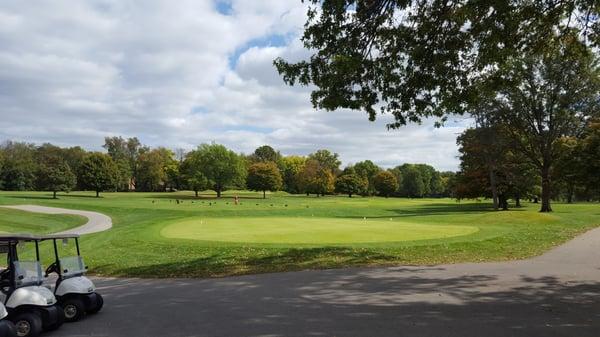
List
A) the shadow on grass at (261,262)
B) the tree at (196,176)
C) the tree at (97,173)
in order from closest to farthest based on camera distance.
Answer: the shadow on grass at (261,262) < the tree at (97,173) < the tree at (196,176)

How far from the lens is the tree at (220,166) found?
9631cm

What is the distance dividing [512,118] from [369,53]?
39.0 m

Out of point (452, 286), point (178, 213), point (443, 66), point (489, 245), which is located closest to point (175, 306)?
point (452, 286)

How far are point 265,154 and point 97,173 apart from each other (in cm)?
7892

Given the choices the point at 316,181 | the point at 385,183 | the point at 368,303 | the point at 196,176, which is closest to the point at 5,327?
the point at 368,303

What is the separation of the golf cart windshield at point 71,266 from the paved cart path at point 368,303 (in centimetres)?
101

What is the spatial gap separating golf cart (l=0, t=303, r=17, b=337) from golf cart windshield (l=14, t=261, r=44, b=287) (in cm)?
102

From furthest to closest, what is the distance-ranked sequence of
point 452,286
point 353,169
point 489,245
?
point 353,169
point 489,245
point 452,286

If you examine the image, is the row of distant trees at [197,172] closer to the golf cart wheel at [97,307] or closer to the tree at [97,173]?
the tree at [97,173]

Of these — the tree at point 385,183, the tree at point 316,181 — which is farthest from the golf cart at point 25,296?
the tree at point 385,183

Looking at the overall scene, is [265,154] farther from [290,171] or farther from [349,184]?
[349,184]

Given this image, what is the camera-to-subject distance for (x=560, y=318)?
8695 millimetres

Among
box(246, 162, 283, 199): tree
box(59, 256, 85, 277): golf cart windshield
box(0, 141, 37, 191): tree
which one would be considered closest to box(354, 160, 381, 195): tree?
box(246, 162, 283, 199): tree

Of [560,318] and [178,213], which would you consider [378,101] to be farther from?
[178,213]
